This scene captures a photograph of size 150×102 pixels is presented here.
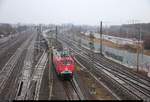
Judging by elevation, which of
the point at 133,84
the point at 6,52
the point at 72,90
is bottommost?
the point at 72,90

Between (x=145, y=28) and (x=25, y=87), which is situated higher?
(x=145, y=28)

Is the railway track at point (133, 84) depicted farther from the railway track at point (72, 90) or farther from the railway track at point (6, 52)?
the railway track at point (6, 52)

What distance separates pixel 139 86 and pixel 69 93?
26.3 ft

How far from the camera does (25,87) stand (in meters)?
28.9

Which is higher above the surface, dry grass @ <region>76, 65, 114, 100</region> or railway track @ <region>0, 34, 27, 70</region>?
railway track @ <region>0, 34, 27, 70</region>

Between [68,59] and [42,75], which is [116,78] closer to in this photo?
[68,59]

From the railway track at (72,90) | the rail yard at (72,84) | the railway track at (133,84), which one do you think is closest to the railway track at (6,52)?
the rail yard at (72,84)

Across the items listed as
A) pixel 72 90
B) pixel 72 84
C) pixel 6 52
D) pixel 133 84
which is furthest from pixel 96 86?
pixel 6 52

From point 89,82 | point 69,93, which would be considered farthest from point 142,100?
point 89,82

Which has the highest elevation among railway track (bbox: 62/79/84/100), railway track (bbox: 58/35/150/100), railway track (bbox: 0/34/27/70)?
railway track (bbox: 0/34/27/70)

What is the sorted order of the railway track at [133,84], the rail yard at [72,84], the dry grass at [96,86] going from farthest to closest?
the railway track at [133,84]
the rail yard at [72,84]
the dry grass at [96,86]

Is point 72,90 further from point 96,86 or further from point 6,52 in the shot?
point 6,52

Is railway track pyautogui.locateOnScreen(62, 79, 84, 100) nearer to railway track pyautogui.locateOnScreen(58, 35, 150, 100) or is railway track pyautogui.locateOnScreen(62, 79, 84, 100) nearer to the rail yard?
the rail yard

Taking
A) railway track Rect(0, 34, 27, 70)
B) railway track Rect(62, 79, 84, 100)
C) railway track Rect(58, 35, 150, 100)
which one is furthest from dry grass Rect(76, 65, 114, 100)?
railway track Rect(0, 34, 27, 70)
